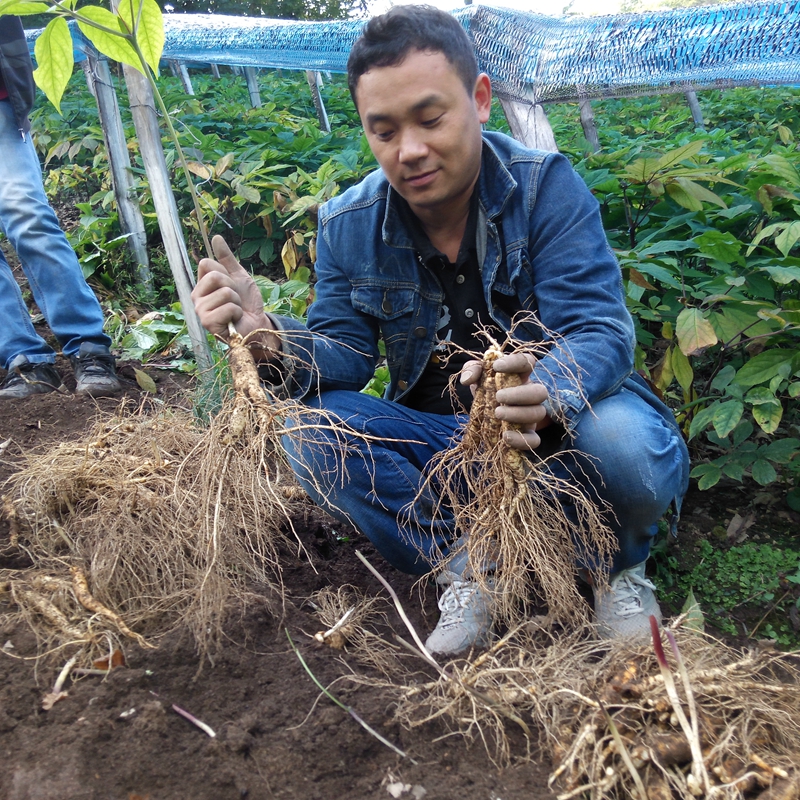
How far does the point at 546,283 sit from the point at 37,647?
135 centimetres

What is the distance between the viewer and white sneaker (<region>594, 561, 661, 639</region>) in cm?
157

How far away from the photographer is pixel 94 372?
9.09 ft

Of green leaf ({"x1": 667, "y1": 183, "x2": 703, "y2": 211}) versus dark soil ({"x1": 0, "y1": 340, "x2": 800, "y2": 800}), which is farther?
green leaf ({"x1": 667, "y1": 183, "x2": 703, "y2": 211})

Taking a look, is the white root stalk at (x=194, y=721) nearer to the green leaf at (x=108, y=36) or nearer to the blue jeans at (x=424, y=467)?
the blue jeans at (x=424, y=467)

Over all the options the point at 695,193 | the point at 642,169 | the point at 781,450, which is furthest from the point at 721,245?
the point at 781,450

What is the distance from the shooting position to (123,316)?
11.4 feet

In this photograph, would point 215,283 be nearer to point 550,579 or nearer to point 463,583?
point 463,583

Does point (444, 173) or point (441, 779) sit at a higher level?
point (444, 173)

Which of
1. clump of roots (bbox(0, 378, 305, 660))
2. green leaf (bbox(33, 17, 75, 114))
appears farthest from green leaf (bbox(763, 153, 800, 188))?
green leaf (bbox(33, 17, 75, 114))

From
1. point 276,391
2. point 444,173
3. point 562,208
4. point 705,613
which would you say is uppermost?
point 444,173

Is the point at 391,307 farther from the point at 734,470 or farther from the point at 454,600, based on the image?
the point at 734,470

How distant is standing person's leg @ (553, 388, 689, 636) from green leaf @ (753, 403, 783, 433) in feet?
0.93

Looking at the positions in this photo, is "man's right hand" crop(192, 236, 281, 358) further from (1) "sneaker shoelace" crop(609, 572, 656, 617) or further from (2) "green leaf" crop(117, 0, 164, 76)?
(1) "sneaker shoelace" crop(609, 572, 656, 617)

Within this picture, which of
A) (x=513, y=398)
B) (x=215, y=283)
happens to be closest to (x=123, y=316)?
(x=215, y=283)
